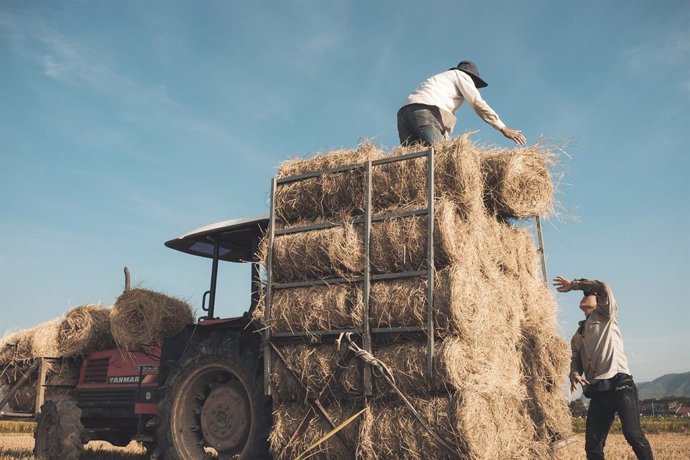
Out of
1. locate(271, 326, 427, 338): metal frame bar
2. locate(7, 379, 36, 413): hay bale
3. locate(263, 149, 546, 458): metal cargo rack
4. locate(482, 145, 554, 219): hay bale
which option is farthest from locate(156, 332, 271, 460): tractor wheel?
locate(7, 379, 36, 413): hay bale

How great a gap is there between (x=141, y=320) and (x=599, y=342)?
573 cm

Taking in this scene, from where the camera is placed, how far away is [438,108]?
7.41 m

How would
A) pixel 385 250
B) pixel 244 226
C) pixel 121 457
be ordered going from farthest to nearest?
pixel 121 457 < pixel 244 226 < pixel 385 250

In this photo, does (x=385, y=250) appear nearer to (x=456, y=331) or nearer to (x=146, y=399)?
(x=456, y=331)

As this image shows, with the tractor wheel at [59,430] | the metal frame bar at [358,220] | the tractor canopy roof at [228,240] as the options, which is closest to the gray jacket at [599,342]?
the metal frame bar at [358,220]

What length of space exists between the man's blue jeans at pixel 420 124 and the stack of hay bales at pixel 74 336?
4066mm

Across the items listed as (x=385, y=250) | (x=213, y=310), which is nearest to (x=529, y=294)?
(x=385, y=250)

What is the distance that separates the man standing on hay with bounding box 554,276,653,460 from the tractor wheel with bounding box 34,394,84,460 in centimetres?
647

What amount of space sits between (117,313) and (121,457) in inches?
129

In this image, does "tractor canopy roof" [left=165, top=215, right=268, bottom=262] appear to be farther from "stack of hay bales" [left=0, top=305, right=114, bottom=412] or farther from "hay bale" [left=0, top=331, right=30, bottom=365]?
"hay bale" [left=0, top=331, right=30, bottom=365]

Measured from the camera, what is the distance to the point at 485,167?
674 centimetres

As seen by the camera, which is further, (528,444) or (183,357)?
(183,357)

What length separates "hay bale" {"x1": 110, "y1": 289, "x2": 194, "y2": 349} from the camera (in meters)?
8.69

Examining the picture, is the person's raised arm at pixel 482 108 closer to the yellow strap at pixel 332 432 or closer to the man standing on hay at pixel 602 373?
the man standing on hay at pixel 602 373
